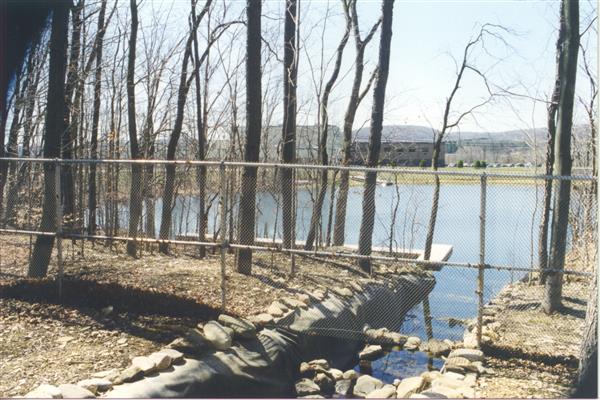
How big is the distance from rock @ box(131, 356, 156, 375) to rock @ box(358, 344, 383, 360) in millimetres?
3319

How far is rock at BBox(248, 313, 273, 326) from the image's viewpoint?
6.58 metres

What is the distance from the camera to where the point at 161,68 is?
47.3ft

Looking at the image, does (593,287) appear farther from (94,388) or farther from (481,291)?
(94,388)

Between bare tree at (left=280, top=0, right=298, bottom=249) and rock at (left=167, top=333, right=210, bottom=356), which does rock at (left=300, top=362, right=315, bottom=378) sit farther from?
bare tree at (left=280, top=0, right=298, bottom=249)

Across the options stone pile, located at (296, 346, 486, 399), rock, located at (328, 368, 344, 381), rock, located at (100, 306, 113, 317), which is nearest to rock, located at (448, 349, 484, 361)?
stone pile, located at (296, 346, 486, 399)

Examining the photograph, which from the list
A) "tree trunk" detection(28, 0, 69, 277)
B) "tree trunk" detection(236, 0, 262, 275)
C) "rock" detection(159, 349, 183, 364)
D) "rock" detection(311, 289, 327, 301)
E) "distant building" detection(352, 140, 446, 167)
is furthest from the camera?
"distant building" detection(352, 140, 446, 167)

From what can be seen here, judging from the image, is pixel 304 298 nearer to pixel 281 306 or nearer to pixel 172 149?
pixel 281 306

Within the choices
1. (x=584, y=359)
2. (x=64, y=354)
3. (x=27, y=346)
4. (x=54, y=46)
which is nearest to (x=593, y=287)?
(x=584, y=359)

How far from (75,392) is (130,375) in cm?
50

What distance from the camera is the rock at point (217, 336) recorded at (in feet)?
18.7

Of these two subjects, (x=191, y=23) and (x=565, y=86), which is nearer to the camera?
(x=565, y=86)

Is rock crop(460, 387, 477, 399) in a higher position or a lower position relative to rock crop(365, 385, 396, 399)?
higher

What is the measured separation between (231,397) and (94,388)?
1.39 meters

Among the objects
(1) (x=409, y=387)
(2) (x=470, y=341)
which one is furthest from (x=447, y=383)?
(2) (x=470, y=341)
